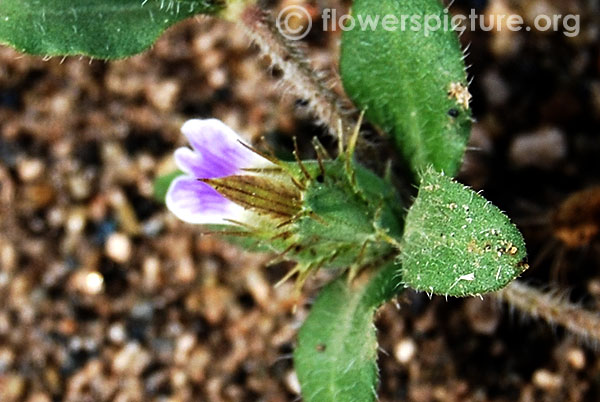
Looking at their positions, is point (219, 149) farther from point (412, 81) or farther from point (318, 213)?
point (412, 81)

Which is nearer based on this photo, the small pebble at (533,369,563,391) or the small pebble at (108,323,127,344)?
the small pebble at (533,369,563,391)

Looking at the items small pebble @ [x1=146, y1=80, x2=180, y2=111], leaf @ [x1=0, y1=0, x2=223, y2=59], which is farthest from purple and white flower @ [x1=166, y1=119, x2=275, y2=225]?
small pebble @ [x1=146, y1=80, x2=180, y2=111]

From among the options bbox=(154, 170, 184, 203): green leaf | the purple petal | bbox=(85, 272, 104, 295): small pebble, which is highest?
the purple petal

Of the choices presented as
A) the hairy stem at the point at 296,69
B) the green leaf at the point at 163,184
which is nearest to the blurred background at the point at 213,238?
the green leaf at the point at 163,184

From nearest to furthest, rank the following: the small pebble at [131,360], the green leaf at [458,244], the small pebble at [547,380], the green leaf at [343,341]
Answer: the green leaf at [458,244]
the green leaf at [343,341]
the small pebble at [547,380]
the small pebble at [131,360]

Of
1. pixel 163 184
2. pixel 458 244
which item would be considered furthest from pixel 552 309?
pixel 163 184

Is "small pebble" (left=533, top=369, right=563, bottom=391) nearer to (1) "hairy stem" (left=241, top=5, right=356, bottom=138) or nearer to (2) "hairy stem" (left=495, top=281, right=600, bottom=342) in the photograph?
(2) "hairy stem" (left=495, top=281, right=600, bottom=342)

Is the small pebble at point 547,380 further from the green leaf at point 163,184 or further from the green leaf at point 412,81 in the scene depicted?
the green leaf at point 163,184
